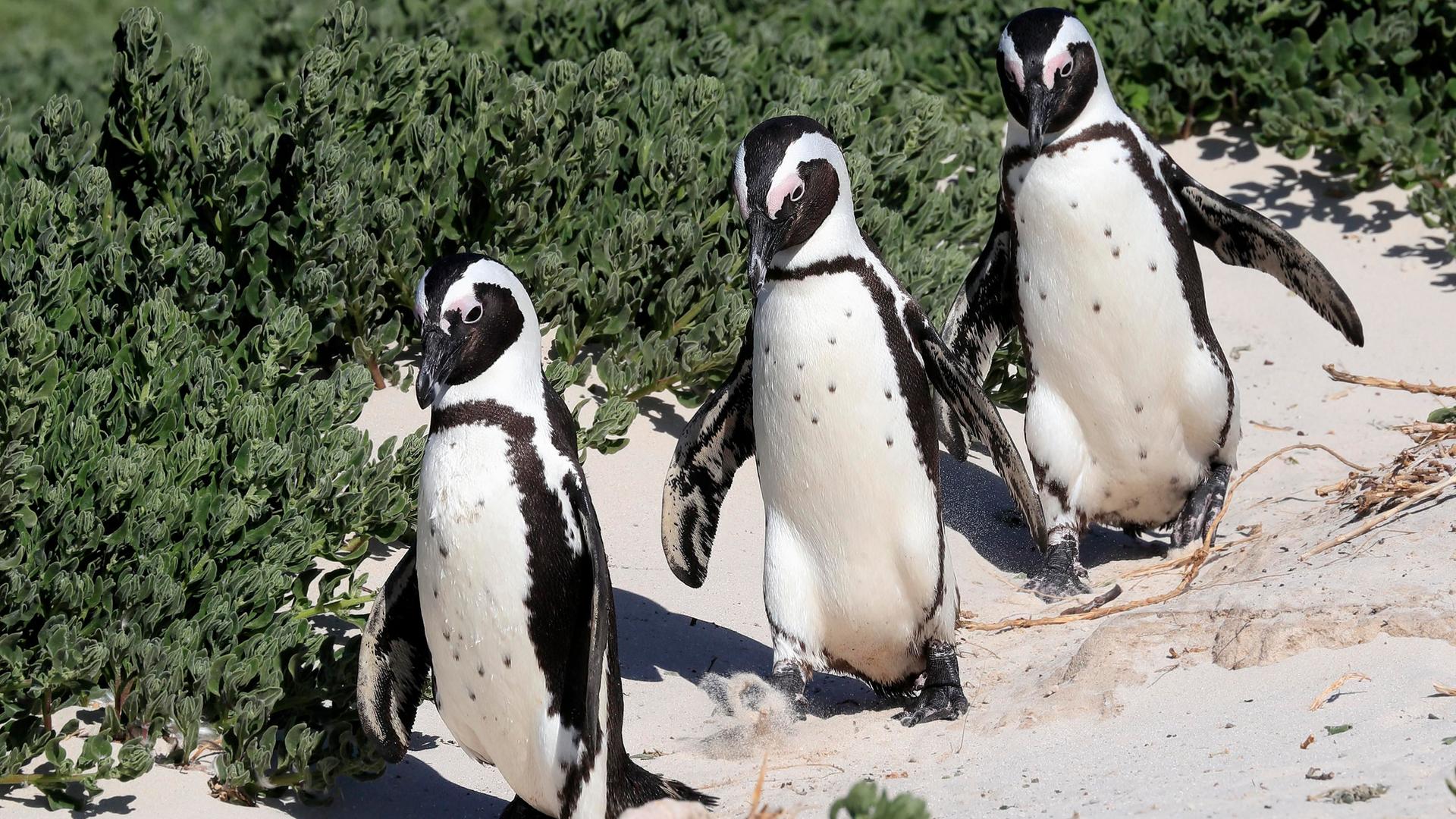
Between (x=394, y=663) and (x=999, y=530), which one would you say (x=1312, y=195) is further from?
(x=394, y=663)

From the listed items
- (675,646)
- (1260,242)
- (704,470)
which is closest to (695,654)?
(675,646)

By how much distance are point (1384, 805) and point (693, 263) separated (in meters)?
2.99

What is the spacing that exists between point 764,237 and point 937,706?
1.15m

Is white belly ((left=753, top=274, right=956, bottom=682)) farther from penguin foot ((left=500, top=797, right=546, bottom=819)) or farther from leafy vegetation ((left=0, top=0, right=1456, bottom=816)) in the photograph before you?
leafy vegetation ((left=0, top=0, right=1456, bottom=816))

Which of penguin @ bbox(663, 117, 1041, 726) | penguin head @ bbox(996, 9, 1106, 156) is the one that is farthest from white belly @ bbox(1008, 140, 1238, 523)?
penguin @ bbox(663, 117, 1041, 726)

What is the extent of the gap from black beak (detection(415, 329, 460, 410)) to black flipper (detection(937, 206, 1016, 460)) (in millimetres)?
1875

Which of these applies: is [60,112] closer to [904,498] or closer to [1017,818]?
[904,498]

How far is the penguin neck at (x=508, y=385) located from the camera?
3602 millimetres

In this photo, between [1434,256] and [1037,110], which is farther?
[1434,256]

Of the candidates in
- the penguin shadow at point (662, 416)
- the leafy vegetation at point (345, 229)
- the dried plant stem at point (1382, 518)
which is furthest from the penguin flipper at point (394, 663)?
the dried plant stem at point (1382, 518)

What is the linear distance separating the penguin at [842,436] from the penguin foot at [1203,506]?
0.90 metres

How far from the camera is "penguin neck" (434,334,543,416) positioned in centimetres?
360

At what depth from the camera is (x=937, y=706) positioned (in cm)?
425

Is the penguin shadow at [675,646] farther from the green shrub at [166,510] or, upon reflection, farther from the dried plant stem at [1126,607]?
the green shrub at [166,510]
